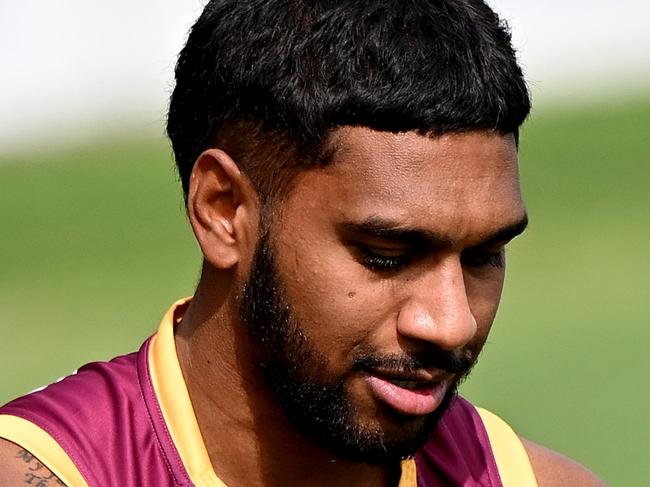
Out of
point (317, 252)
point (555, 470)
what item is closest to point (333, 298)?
point (317, 252)

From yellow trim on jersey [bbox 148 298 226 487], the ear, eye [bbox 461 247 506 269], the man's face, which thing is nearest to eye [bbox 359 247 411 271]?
the man's face

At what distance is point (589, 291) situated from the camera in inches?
382

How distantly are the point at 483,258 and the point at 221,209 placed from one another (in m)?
0.63

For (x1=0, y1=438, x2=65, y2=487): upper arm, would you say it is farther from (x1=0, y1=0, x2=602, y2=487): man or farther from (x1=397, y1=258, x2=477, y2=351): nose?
(x1=397, y1=258, x2=477, y2=351): nose

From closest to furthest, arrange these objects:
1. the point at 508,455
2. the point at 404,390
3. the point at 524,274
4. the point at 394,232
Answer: the point at 394,232 → the point at 404,390 → the point at 508,455 → the point at 524,274

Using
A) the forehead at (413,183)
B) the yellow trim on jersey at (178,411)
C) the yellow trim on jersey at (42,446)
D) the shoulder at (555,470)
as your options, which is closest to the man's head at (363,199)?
the forehead at (413,183)

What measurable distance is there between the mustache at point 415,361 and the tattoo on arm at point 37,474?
731 millimetres

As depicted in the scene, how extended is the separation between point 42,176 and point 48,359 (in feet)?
11.2

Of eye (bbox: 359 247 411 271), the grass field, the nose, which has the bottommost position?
the nose

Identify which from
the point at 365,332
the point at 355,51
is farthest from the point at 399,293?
the point at 355,51

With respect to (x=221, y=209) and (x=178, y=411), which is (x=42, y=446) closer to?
(x=178, y=411)

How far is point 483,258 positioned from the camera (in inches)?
146

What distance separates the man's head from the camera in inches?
140

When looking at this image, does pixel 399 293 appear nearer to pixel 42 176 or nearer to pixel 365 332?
pixel 365 332
